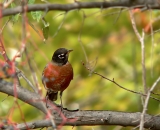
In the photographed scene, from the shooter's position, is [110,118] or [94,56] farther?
[94,56]

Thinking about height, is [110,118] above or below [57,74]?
below

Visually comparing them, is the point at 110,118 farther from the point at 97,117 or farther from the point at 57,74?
the point at 57,74

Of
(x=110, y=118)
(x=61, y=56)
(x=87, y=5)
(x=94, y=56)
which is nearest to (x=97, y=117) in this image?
(x=110, y=118)

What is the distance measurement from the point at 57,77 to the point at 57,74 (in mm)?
54

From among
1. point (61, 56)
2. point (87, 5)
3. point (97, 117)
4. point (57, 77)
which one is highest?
point (61, 56)

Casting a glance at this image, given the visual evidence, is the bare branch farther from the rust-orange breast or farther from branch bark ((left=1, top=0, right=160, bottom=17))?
the rust-orange breast

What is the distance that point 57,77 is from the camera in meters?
5.22

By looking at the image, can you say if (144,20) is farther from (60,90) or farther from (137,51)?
(60,90)

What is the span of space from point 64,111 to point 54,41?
10.3 feet

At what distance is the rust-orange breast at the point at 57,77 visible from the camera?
5160 millimetres

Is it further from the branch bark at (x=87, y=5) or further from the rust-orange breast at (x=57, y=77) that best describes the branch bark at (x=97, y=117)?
the rust-orange breast at (x=57, y=77)

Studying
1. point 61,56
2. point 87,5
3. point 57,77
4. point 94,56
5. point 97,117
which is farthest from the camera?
point 94,56

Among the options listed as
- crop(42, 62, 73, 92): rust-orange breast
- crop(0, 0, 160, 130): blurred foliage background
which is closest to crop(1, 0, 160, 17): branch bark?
crop(42, 62, 73, 92): rust-orange breast

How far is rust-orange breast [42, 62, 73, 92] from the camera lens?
5.16 meters
